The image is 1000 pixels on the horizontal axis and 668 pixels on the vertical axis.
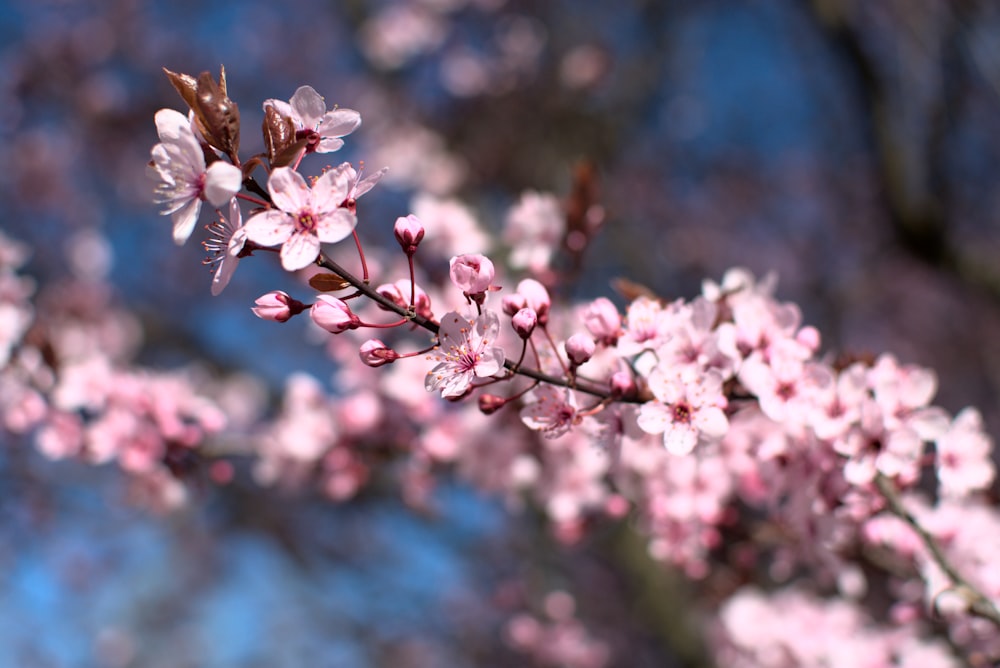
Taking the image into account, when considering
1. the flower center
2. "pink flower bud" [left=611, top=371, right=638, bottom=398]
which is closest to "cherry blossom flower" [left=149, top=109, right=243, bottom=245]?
the flower center

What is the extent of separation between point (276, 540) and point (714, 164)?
6717mm

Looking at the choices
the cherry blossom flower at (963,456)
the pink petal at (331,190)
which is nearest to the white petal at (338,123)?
the pink petal at (331,190)

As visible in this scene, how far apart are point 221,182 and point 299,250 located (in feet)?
Result: 0.52

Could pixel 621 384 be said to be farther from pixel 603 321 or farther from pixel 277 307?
pixel 277 307

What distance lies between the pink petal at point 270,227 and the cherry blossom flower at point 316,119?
0.52 feet

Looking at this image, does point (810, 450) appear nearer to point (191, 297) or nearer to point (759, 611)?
point (759, 611)

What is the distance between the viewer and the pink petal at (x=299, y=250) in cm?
112

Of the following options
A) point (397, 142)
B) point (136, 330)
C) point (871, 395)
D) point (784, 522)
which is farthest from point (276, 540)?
point (871, 395)

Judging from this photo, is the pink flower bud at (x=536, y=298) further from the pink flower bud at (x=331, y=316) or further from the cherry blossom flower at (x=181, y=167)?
the cherry blossom flower at (x=181, y=167)

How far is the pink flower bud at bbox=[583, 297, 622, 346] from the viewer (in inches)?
57.0

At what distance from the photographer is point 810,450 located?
5.35 feet

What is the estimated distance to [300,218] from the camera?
46.1 inches

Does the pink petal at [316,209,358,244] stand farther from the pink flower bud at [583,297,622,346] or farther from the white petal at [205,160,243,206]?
the pink flower bud at [583,297,622,346]

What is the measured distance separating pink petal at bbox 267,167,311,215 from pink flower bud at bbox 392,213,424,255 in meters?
0.18
